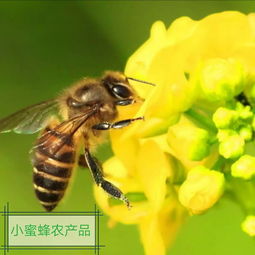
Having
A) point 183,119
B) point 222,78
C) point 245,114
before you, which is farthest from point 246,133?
point 183,119

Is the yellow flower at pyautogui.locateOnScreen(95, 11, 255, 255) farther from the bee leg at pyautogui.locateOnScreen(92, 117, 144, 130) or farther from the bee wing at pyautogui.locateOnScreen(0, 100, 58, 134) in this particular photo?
the bee wing at pyautogui.locateOnScreen(0, 100, 58, 134)

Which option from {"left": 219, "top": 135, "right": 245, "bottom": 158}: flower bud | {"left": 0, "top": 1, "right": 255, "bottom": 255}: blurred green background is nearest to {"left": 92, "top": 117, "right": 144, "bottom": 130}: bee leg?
{"left": 219, "top": 135, "right": 245, "bottom": 158}: flower bud

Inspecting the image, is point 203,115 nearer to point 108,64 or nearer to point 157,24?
point 157,24

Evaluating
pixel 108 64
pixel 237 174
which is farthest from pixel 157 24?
pixel 108 64

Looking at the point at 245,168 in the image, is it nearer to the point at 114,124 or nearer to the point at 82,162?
the point at 114,124

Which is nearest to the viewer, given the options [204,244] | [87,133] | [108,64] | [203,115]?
[203,115]
